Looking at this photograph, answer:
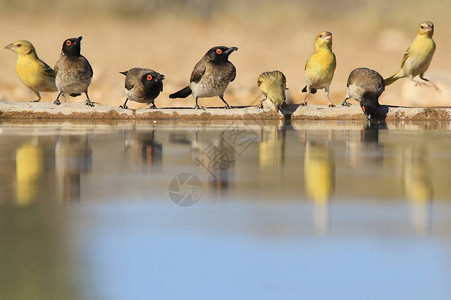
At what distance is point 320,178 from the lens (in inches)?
289

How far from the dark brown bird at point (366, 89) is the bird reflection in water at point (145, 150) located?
3.88 m

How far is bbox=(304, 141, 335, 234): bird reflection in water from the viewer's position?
5532 millimetres

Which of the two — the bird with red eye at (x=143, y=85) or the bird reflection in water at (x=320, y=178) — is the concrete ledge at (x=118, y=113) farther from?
the bird reflection in water at (x=320, y=178)

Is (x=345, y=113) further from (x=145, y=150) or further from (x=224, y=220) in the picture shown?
(x=224, y=220)

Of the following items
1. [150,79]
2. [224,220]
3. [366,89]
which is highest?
[150,79]

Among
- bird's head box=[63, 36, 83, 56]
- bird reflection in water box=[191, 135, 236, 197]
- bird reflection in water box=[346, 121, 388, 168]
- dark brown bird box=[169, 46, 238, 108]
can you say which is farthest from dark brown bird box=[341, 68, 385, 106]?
bird's head box=[63, 36, 83, 56]

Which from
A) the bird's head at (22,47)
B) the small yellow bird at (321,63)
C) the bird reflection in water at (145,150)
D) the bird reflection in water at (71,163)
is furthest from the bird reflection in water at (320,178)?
the bird's head at (22,47)

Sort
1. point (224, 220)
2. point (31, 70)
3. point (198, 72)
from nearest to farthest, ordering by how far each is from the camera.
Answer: point (224, 220) < point (198, 72) < point (31, 70)

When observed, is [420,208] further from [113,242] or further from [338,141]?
[338,141]

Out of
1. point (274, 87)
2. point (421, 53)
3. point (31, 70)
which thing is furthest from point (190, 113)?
point (421, 53)

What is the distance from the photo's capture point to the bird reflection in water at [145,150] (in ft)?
28.1

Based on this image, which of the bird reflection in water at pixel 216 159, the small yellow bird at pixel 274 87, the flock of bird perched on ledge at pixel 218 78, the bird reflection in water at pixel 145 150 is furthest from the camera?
the flock of bird perched on ledge at pixel 218 78

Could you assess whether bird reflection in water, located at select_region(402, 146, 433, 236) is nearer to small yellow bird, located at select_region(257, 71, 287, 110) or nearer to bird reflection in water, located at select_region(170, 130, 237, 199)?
bird reflection in water, located at select_region(170, 130, 237, 199)

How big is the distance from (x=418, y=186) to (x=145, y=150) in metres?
3.63
